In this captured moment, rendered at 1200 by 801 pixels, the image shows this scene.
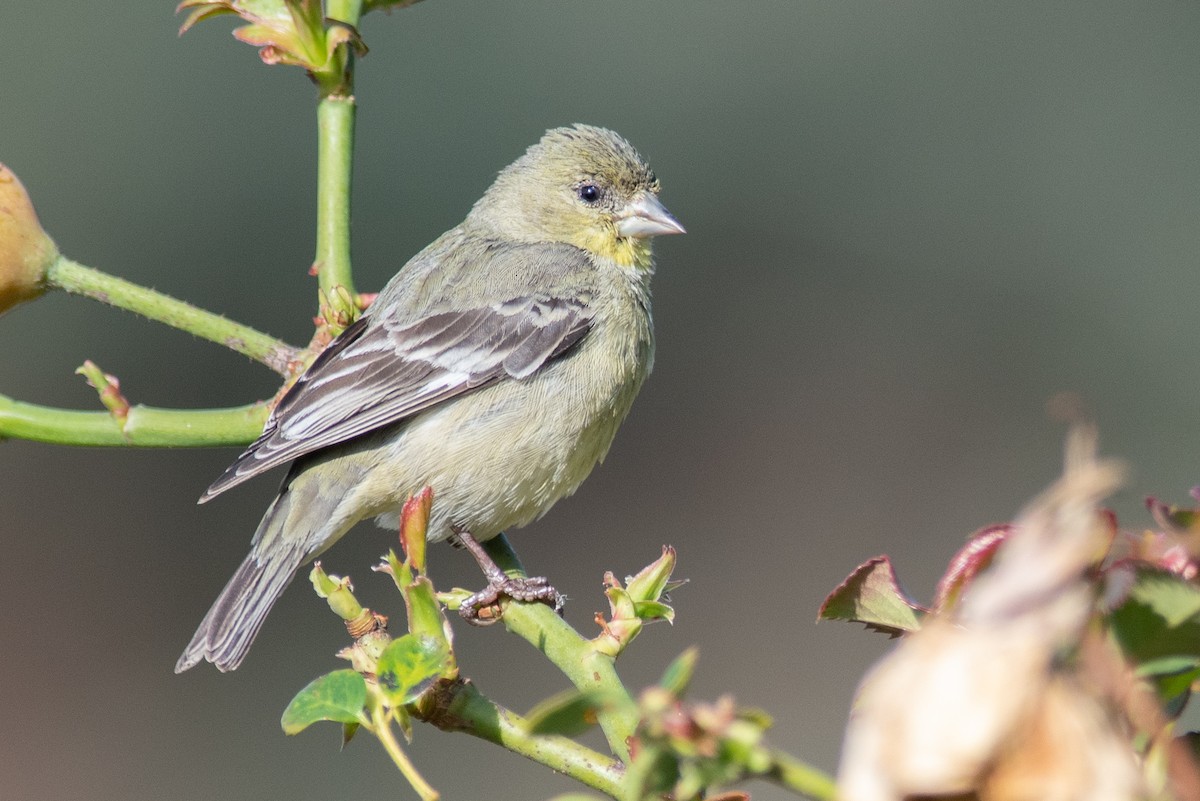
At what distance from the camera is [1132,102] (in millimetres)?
8016

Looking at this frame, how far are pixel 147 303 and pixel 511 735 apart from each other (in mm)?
1377

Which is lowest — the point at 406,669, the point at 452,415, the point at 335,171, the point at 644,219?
the point at 406,669

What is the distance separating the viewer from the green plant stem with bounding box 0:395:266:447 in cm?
226

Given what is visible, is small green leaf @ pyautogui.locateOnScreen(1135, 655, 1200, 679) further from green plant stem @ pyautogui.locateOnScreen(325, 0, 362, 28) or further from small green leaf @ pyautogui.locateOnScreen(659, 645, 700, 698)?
green plant stem @ pyautogui.locateOnScreen(325, 0, 362, 28)

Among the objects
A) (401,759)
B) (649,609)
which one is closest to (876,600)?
(401,759)

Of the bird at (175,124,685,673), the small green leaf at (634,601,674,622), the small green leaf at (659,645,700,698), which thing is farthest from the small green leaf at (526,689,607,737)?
the bird at (175,124,685,673)

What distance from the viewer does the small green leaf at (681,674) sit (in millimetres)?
763

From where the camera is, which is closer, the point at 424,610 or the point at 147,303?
the point at 424,610

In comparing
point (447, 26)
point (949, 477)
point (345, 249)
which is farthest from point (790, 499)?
point (345, 249)

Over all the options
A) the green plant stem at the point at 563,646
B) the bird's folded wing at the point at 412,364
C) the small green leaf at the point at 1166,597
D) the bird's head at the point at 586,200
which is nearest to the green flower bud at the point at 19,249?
the bird's folded wing at the point at 412,364

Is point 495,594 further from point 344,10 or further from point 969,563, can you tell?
point 969,563

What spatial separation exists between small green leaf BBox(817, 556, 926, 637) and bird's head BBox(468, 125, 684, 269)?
11.2 feet

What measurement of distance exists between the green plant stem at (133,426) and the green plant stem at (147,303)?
0.16 m

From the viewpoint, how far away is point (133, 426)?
7.79 ft
